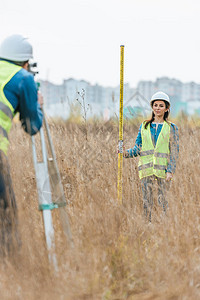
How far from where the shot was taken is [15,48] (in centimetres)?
284

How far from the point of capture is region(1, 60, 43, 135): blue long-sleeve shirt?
2.71m

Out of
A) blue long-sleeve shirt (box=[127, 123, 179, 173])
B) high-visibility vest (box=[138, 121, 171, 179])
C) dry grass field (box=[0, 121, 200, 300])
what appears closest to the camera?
dry grass field (box=[0, 121, 200, 300])

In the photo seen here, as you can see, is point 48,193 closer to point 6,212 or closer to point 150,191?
point 6,212

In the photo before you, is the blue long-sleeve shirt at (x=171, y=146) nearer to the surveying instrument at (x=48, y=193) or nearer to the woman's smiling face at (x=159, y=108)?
the woman's smiling face at (x=159, y=108)

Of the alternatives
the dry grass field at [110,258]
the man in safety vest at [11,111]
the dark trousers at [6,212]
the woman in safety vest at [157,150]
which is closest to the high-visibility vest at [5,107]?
the man in safety vest at [11,111]

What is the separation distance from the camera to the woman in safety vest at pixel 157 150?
4.02m

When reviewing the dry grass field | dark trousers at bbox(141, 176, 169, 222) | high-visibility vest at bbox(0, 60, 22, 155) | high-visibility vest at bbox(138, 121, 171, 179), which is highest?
high-visibility vest at bbox(0, 60, 22, 155)

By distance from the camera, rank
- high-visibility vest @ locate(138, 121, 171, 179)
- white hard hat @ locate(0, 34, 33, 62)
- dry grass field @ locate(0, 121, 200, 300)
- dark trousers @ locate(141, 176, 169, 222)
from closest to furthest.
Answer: dry grass field @ locate(0, 121, 200, 300), white hard hat @ locate(0, 34, 33, 62), dark trousers @ locate(141, 176, 169, 222), high-visibility vest @ locate(138, 121, 171, 179)

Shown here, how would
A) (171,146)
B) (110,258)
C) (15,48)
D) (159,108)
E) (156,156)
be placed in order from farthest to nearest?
(159,108) → (156,156) → (171,146) → (15,48) → (110,258)

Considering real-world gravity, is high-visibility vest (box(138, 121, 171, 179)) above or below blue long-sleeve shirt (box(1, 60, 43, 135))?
below

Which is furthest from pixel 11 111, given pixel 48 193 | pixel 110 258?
pixel 110 258

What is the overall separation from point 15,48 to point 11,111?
45 cm

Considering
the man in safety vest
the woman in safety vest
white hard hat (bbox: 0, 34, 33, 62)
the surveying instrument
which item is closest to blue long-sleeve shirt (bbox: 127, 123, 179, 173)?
the woman in safety vest

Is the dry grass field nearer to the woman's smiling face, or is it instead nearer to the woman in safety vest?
the woman in safety vest
